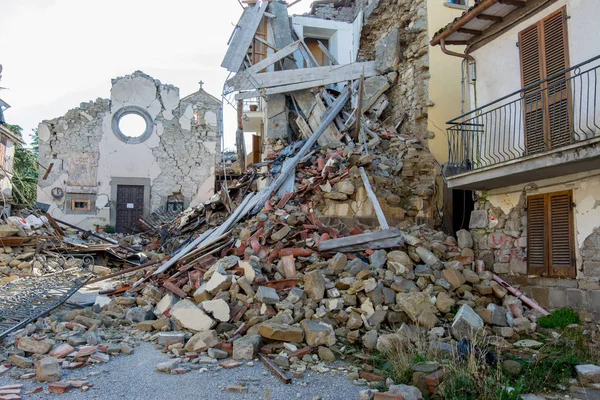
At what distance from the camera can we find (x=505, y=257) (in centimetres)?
758

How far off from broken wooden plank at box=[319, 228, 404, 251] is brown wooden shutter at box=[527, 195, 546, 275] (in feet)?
6.50

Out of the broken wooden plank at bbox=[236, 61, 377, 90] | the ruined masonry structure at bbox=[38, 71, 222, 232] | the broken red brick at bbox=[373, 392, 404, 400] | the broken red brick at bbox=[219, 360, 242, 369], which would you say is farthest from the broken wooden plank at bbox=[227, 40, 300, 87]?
the broken red brick at bbox=[373, 392, 404, 400]

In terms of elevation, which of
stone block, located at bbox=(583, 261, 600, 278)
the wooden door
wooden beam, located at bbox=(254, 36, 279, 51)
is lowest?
stone block, located at bbox=(583, 261, 600, 278)

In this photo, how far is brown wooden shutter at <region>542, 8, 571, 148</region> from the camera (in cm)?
655

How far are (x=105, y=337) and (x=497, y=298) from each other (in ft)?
18.7

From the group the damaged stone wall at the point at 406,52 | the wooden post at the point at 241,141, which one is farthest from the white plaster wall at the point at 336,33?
the wooden post at the point at 241,141

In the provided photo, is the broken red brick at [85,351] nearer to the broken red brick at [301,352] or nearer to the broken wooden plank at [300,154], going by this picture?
the broken red brick at [301,352]

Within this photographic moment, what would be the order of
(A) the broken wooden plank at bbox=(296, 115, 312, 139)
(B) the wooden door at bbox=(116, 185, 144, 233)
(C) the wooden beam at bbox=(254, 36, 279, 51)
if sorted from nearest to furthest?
1. (A) the broken wooden plank at bbox=(296, 115, 312, 139)
2. (C) the wooden beam at bbox=(254, 36, 279, 51)
3. (B) the wooden door at bbox=(116, 185, 144, 233)

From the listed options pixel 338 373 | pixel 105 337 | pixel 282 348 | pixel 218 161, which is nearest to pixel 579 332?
pixel 338 373

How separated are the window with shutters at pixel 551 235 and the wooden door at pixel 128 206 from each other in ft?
51.2

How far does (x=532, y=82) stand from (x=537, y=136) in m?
0.86

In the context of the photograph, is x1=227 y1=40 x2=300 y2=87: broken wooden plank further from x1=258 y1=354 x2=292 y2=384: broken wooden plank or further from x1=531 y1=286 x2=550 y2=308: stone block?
x1=258 y1=354 x2=292 y2=384: broken wooden plank

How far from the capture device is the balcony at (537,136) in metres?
5.95

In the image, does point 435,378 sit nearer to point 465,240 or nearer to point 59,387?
point 59,387
